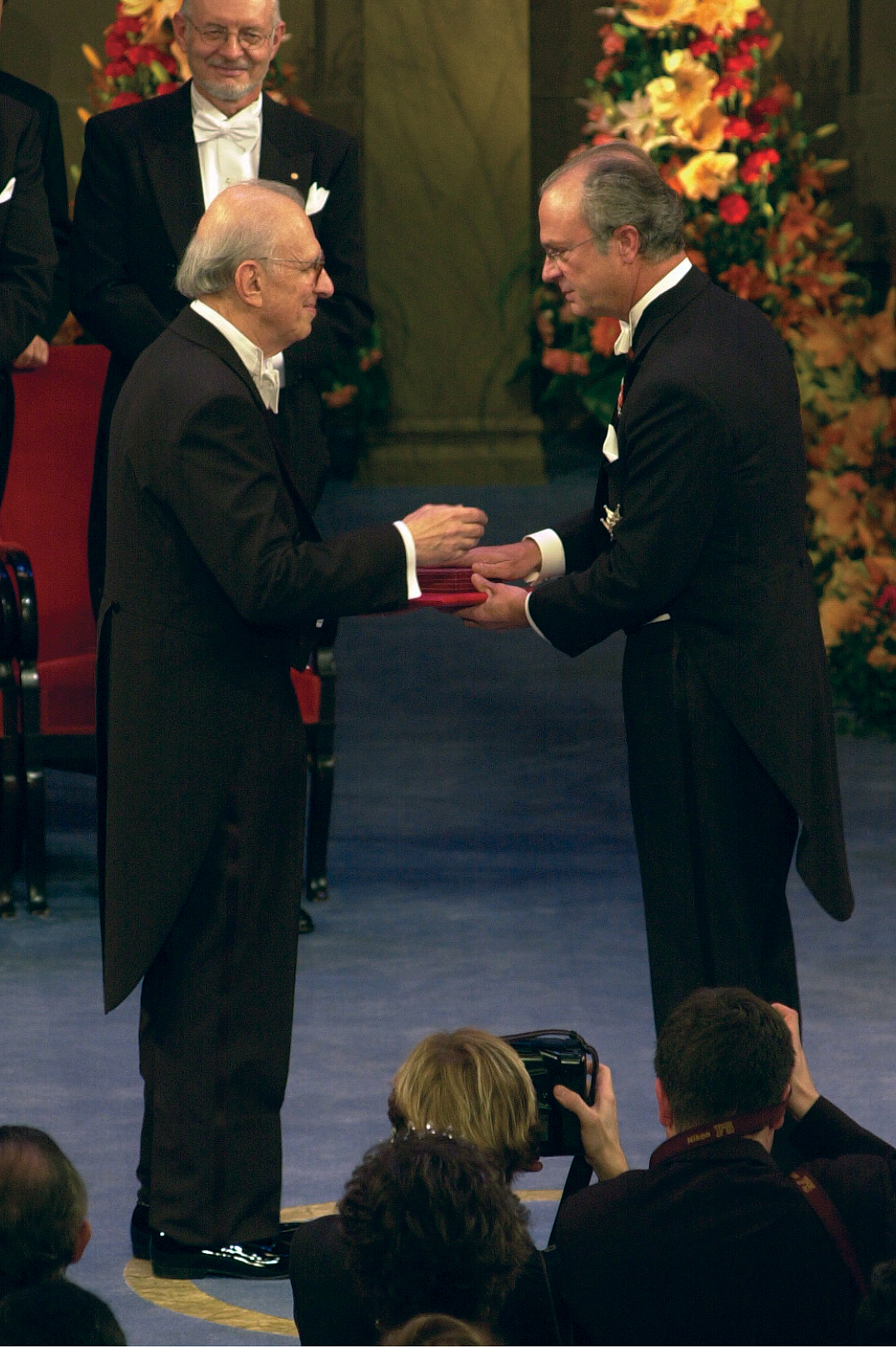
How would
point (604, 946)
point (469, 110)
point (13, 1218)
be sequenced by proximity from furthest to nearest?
point (469, 110), point (604, 946), point (13, 1218)

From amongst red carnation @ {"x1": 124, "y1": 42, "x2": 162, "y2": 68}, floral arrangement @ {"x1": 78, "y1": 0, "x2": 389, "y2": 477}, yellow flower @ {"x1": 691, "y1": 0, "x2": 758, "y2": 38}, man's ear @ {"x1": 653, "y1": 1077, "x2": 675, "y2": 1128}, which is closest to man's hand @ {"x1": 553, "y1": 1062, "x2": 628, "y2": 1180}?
man's ear @ {"x1": 653, "y1": 1077, "x2": 675, "y2": 1128}

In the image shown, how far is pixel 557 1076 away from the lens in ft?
8.75

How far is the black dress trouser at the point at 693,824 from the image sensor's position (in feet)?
10.6

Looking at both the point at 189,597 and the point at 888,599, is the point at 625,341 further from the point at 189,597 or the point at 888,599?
the point at 888,599

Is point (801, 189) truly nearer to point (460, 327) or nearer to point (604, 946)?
point (460, 327)

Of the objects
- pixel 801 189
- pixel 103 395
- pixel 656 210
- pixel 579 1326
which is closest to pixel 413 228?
pixel 801 189

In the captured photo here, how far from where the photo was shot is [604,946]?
489 centimetres

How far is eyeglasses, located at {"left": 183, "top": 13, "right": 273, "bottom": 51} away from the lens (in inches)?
186

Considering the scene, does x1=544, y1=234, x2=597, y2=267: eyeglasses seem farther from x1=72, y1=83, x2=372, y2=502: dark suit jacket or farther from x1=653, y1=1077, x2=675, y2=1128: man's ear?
x1=72, y1=83, x2=372, y2=502: dark suit jacket

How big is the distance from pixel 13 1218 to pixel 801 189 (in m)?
7.29

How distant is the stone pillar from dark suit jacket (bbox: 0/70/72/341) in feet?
15.6

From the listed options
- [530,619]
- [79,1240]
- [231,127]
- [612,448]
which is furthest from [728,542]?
[231,127]

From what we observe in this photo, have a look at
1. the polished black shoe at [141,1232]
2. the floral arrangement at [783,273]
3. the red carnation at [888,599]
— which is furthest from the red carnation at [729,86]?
the polished black shoe at [141,1232]

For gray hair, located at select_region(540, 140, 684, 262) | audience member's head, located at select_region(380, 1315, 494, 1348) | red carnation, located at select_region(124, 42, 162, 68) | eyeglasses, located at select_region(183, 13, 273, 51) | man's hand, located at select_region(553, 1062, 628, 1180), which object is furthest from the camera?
red carnation, located at select_region(124, 42, 162, 68)
